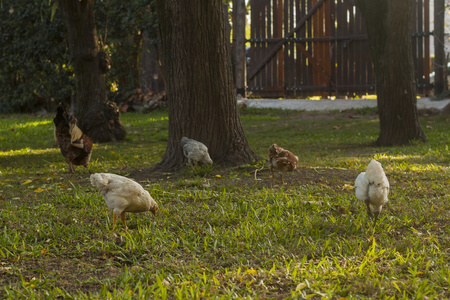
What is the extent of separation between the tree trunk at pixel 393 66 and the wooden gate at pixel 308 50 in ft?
27.0

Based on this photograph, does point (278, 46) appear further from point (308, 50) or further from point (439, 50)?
point (439, 50)

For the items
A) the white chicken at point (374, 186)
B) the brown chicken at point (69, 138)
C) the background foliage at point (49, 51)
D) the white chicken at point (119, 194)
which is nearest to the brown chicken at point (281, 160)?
the white chicken at point (374, 186)

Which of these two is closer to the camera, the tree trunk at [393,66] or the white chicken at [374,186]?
the white chicken at [374,186]

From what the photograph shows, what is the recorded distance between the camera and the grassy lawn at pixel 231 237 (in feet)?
12.2

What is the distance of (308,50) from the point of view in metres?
20.1

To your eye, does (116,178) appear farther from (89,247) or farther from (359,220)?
(359,220)

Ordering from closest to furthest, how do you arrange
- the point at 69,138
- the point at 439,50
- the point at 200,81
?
the point at 200,81
the point at 69,138
the point at 439,50

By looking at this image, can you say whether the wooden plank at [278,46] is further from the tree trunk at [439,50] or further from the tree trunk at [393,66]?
the tree trunk at [393,66]

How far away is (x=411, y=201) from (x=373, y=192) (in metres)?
1.34

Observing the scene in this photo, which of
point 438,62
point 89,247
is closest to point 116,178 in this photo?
point 89,247

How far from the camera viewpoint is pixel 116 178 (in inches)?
191

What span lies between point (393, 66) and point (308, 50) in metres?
9.32

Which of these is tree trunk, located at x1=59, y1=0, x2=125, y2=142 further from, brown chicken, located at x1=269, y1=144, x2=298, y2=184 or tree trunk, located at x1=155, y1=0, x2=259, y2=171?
brown chicken, located at x1=269, y1=144, x2=298, y2=184

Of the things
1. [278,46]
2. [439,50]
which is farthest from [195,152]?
[278,46]
